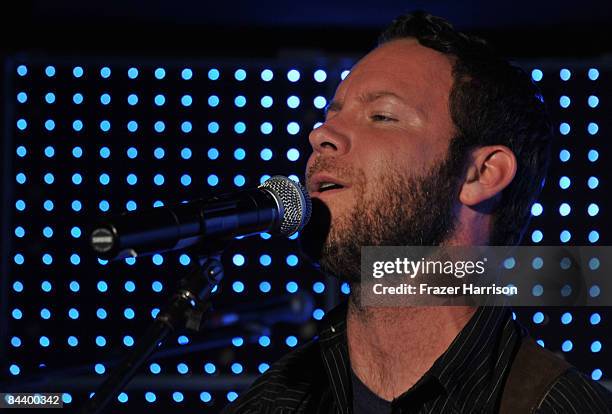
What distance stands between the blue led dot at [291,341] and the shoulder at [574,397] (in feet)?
1.49

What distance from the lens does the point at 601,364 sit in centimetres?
131

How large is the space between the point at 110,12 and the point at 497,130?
1.93 feet

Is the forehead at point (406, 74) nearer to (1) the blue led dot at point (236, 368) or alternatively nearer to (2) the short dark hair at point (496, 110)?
(2) the short dark hair at point (496, 110)

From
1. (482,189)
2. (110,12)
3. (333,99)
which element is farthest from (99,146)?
(482,189)

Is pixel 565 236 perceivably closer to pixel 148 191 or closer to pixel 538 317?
pixel 538 317

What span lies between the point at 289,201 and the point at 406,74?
15.1 inches

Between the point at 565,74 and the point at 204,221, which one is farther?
the point at 565,74

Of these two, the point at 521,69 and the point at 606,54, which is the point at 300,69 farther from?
the point at 606,54

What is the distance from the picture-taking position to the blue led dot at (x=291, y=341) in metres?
1.39

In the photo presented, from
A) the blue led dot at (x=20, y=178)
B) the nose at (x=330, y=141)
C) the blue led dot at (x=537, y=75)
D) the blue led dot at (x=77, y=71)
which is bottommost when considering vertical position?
the blue led dot at (x=20, y=178)

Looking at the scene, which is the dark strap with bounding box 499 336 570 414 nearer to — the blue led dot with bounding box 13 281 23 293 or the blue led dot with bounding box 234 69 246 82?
the blue led dot with bounding box 234 69 246 82

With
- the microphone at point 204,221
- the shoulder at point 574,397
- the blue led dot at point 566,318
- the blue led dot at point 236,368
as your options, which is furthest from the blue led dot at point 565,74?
the blue led dot at point 236,368

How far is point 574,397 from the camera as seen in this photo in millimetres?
1058

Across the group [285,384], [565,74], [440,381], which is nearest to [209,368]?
[285,384]
